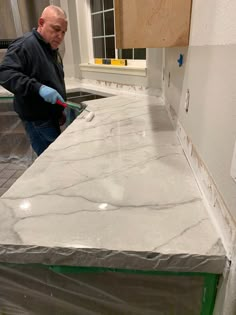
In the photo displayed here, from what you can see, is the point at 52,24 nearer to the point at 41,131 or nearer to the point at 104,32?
the point at 41,131

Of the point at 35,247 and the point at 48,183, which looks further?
the point at 48,183

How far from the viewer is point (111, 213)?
61cm

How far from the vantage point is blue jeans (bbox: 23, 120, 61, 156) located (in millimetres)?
1780

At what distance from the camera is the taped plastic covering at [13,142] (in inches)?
112

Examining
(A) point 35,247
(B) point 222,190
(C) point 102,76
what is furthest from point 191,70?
(C) point 102,76

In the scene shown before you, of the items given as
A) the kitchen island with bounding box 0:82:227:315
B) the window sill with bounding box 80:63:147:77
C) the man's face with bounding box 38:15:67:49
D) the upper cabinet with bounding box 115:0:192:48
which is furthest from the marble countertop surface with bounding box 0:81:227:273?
the window sill with bounding box 80:63:147:77

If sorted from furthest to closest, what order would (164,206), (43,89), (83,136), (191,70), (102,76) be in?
(102,76) → (43,89) → (83,136) → (191,70) → (164,206)

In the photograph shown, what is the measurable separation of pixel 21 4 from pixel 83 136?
2.48 metres

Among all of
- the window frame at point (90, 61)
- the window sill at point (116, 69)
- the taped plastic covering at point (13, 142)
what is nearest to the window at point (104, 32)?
the window frame at point (90, 61)

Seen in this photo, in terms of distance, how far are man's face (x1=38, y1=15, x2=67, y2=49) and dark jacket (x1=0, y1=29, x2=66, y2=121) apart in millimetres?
42

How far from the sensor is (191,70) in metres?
0.86

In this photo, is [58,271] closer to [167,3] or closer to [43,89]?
[167,3]

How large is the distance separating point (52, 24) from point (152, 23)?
36.4 inches

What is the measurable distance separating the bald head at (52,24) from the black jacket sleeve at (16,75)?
0.68 feet
